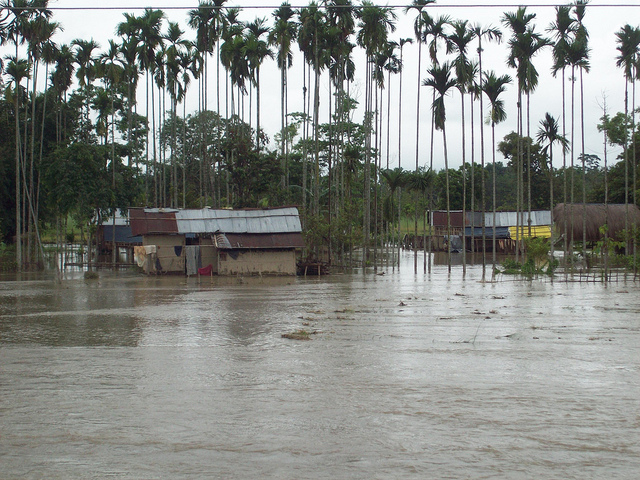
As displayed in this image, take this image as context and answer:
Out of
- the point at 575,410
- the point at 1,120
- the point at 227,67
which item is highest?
the point at 227,67

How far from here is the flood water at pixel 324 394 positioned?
19.9 feet

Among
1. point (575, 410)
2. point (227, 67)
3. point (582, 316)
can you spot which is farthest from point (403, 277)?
point (575, 410)

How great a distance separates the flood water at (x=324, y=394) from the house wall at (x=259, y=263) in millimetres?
15341

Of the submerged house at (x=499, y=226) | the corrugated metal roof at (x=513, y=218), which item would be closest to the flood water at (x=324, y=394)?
the submerged house at (x=499, y=226)

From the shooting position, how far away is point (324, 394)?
8375mm

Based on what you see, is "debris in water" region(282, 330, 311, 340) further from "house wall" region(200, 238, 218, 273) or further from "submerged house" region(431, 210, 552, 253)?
"submerged house" region(431, 210, 552, 253)

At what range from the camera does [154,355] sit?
11.0 meters

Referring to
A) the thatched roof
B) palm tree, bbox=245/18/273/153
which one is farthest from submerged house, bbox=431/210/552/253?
palm tree, bbox=245/18/273/153

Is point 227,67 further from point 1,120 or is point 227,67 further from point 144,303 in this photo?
point 144,303

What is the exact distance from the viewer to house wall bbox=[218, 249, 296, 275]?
106 feet

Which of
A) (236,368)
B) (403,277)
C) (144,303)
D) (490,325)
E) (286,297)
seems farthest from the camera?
(403,277)

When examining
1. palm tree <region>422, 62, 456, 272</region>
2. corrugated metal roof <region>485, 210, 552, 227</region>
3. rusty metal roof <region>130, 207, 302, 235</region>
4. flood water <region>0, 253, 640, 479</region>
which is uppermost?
palm tree <region>422, 62, 456, 272</region>

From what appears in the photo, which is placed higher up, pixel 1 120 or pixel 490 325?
pixel 1 120

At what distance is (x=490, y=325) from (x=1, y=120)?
34679 millimetres
